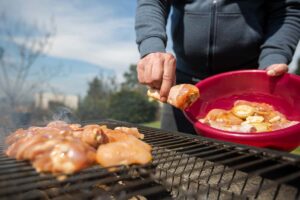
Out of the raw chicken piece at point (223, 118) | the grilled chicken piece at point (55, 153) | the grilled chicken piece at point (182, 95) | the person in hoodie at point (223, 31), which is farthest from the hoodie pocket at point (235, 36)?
the grilled chicken piece at point (55, 153)

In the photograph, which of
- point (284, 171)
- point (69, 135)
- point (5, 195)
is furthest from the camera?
point (69, 135)

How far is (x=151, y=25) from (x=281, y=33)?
0.99 metres

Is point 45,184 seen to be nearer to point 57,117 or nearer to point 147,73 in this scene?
point 147,73

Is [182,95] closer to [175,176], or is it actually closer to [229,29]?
[175,176]

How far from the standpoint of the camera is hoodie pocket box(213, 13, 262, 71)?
7.99ft

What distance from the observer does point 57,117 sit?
249 centimetres

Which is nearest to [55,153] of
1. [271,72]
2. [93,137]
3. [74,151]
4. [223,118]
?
[74,151]

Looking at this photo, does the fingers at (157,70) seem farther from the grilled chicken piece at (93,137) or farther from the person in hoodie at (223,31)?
the grilled chicken piece at (93,137)

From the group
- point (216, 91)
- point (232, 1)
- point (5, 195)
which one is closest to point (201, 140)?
point (216, 91)

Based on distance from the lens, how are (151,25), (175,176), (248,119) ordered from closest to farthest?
1. (175,176)
2. (248,119)
3. (151,25)

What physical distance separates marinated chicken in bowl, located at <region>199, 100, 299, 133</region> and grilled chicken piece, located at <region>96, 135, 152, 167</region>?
0.70 m

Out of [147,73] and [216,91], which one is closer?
[147,73]

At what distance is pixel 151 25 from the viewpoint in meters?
2.29

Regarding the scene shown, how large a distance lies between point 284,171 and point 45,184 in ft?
3.19
